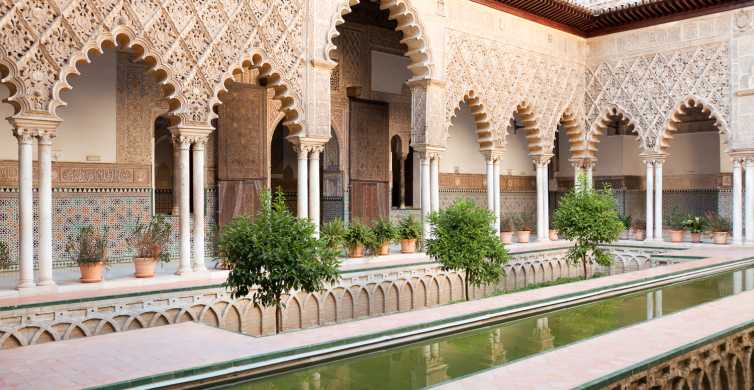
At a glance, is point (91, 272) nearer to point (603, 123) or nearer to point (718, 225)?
point (603, 123)

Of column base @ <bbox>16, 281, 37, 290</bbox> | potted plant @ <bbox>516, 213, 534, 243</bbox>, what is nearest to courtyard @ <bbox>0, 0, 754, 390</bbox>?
column base @ <bbox>16, 281, 37, 290</bbox>

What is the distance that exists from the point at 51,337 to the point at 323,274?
2.59 m

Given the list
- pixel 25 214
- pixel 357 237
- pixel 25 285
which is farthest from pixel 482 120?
pixel 25 285

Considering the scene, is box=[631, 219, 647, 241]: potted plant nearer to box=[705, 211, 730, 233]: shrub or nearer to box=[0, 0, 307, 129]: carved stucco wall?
box=[705, 211, 730, 233]: shrub

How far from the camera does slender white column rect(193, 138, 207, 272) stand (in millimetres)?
8672

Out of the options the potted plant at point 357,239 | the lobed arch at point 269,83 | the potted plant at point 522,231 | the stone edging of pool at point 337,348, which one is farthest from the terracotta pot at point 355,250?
the potted plant at point 522,231

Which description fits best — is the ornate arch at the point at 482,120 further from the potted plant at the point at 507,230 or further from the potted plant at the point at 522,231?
the potted plant at the point at 522,231

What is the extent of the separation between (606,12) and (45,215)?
11.3 metres

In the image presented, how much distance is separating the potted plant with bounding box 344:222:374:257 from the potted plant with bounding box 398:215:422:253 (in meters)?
0.91

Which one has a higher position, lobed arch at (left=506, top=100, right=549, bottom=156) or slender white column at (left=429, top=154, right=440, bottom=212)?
lobed arch at (left=506, top=100, right=549, bottom=156)

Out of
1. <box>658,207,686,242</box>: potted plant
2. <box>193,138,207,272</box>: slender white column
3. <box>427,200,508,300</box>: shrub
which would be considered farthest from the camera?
<box>658,207,686,242</box>: potted plant

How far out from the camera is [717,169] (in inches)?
636

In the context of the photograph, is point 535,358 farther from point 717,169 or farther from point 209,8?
point 717,169

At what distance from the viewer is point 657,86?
547 inches
